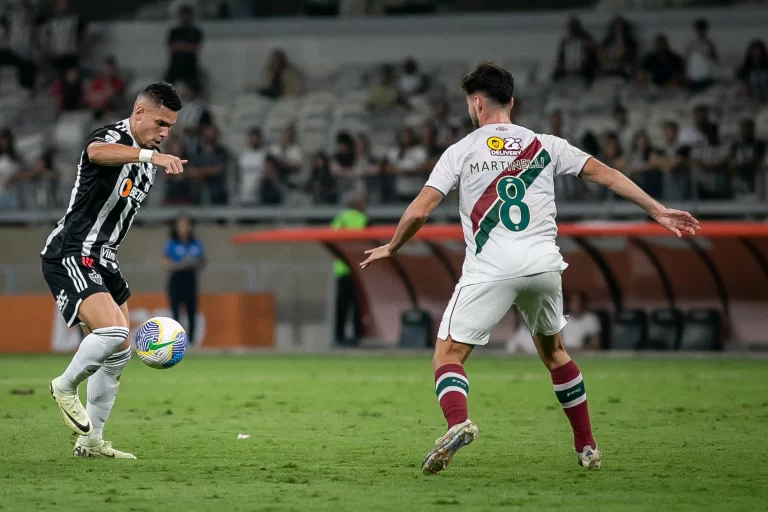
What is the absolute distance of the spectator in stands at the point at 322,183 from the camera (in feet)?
74.1

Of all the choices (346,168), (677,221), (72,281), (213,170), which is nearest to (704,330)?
(346,168)

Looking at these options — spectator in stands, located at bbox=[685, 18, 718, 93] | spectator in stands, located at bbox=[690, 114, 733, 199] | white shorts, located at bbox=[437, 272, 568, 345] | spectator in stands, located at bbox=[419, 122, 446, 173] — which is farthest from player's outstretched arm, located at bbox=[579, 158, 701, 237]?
spectator in stands, located at bbox=[685, 18, 718, 93]

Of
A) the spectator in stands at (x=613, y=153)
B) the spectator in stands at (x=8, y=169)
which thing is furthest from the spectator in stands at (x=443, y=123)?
the spectator in stands at (x=8, y=169)

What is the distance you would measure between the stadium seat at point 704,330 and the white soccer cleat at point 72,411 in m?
13.0

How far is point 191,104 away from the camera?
83.1ft

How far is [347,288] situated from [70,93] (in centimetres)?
883

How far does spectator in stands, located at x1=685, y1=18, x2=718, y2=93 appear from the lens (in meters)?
23.6

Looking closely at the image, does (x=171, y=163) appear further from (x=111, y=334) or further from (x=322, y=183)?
(x=322, y=183)

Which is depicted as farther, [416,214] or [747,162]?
[747,162]

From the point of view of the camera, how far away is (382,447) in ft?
26.8

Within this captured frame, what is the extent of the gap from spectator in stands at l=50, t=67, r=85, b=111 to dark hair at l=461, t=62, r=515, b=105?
20.3m

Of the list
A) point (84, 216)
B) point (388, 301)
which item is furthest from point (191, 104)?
point (84, 216)

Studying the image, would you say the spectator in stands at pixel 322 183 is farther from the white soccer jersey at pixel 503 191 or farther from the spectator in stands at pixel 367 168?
the white soccer jersey at pixel 503 191

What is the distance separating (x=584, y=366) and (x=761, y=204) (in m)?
5.73
